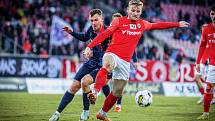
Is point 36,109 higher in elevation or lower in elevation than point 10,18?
lower

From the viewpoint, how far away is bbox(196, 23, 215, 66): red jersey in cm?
1341

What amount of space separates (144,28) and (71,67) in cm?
1406

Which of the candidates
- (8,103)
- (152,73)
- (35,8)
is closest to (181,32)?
(152,73)

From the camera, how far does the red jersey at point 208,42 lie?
528 inches

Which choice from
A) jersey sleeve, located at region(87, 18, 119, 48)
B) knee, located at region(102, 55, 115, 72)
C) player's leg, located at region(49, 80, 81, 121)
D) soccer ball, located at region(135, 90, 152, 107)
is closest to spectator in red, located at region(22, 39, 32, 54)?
soccer ball, located at region(135, 90, 152, 107)

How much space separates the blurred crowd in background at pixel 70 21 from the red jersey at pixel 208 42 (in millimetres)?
15719

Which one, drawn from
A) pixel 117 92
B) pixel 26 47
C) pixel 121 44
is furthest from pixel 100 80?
pixel 26 47

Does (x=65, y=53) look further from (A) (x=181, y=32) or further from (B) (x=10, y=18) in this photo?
(A) (x=181, y=32)

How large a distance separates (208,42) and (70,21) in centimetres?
1834

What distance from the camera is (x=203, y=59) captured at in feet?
46.2

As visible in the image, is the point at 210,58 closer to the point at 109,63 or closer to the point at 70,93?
the point at 109,63

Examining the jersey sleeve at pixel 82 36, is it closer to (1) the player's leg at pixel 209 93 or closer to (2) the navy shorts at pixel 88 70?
(2) the navy shorts at pixel 88 70

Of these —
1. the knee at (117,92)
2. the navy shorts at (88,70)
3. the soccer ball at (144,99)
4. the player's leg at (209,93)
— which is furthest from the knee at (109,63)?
the player's leg at (209,93)

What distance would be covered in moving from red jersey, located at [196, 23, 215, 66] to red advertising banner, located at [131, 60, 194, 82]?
12.0m
